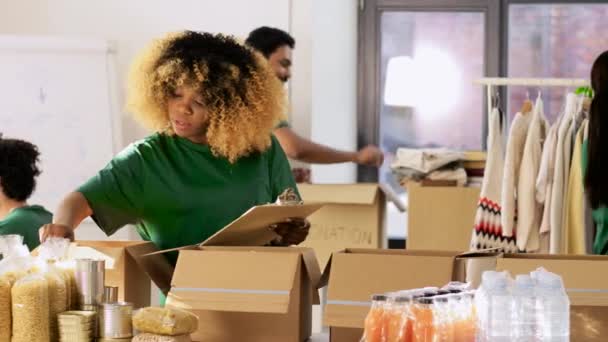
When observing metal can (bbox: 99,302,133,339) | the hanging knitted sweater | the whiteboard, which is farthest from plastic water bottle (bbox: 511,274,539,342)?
the whiteboard

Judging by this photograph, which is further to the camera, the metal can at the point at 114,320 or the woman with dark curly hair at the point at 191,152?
the woman with dark curly hair at the point at 191,152

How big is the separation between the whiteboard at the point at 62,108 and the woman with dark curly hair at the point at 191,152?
1.88 m

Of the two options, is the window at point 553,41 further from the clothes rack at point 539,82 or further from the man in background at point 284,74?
the man in background at point 284,74

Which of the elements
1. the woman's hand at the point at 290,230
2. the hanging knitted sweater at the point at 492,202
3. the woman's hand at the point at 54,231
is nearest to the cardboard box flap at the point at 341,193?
the hanging knitted sweater at the point at 492,202

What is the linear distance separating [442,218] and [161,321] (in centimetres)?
301

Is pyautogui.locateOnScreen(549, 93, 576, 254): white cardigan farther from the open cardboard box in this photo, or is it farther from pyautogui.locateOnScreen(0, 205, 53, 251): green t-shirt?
the open cardboard box

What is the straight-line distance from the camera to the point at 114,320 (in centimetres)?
196

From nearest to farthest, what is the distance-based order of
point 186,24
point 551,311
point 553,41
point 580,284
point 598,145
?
point 551,311 → point 580,284 → point 598,145 → point 186,24 → point 553,41

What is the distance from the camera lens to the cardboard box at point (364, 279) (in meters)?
2.02

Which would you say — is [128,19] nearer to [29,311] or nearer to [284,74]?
[284,74]

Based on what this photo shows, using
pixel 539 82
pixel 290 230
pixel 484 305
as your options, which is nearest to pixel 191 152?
pixel 290 230

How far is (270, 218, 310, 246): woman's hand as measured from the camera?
2.57 m

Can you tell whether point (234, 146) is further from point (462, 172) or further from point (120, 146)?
point (462, 172)

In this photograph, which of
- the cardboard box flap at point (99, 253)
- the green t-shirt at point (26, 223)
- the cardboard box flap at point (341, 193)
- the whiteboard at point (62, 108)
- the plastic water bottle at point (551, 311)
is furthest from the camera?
the whiteboard at point (62, 108)
